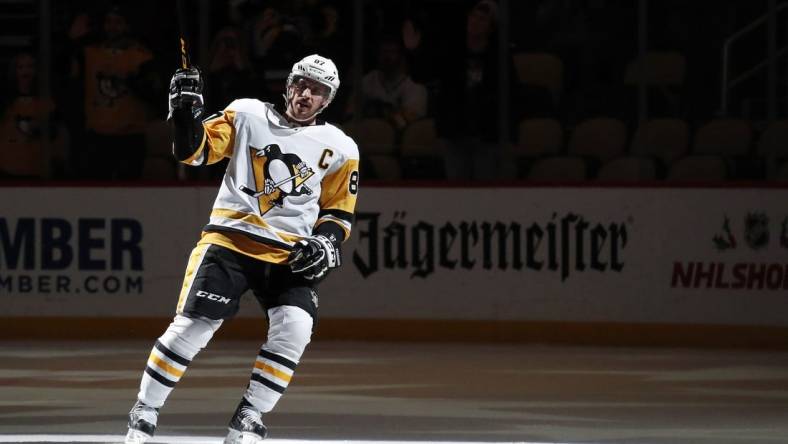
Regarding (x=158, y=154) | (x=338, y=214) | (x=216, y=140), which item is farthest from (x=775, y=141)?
(x=216, y=140)

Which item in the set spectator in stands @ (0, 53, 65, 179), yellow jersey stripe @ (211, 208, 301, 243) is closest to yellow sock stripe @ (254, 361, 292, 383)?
yellow jersey stripe @ (211, 208, 301, 243)

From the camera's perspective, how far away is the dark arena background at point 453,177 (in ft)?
35.2

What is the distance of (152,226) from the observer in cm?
1115

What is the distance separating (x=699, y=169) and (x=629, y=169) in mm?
456

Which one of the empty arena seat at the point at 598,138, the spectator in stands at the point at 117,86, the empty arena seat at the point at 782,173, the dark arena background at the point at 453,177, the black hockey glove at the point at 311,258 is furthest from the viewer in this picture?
the spectator in stands at the point at 117,86

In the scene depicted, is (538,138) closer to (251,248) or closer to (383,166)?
(383,166)

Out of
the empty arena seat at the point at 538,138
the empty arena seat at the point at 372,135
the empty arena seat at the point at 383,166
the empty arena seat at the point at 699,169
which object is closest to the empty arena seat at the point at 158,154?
the empty arena seat at the point at 372,135

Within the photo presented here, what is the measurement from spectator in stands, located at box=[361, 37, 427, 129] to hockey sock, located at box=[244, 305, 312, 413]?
5.16m

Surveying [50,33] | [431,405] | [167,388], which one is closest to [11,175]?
[50,33]

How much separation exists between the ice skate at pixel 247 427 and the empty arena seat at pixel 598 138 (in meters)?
5.32

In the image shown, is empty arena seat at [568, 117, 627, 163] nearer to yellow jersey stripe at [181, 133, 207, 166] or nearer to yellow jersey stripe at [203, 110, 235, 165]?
yellow jersey stripe at [203, 110, 235, 165]

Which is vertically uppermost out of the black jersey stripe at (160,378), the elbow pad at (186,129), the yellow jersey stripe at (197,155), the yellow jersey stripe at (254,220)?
the elbow pad at (186,129)

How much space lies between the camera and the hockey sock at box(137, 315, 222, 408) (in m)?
6.28

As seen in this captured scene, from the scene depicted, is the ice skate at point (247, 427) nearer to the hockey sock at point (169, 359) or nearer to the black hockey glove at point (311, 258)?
the hockey sock at point (169, 359)
